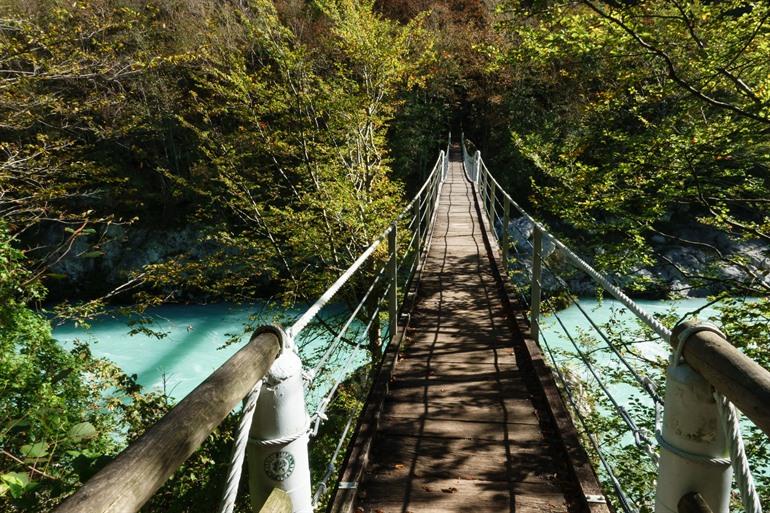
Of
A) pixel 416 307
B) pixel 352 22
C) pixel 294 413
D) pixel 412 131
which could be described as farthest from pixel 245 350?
pixel 412 131

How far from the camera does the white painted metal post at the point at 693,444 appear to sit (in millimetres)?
1025

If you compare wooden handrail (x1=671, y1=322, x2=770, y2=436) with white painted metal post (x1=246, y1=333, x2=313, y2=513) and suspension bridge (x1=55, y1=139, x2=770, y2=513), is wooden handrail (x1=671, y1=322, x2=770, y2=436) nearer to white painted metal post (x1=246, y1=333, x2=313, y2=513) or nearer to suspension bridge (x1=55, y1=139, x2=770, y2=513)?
suspension bridge (x1=55, y1=139, x2=770, y2=513)

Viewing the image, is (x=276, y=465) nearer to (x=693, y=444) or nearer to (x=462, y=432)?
(x=693, y=444)

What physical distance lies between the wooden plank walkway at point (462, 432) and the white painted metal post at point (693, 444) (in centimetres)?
103

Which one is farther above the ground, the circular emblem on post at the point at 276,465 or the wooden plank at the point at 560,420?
the circular emblem on post at the point at 276,465

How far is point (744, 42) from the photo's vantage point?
4.04 m

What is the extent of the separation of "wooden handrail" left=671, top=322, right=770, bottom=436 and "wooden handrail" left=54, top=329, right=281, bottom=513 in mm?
882

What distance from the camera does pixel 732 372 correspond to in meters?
0.87

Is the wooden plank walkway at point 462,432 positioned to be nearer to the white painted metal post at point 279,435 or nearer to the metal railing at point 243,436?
the metal railing at point 243,436

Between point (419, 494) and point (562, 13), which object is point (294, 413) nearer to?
point (419, 494)

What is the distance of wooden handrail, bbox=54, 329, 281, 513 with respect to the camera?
51 centimetres

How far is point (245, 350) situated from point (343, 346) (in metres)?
9.35

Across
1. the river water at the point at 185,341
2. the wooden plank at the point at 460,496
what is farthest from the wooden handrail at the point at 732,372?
the river water at the point at 185,341

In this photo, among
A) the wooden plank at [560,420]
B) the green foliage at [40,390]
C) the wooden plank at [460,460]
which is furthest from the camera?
the green foliage at [40,390]
